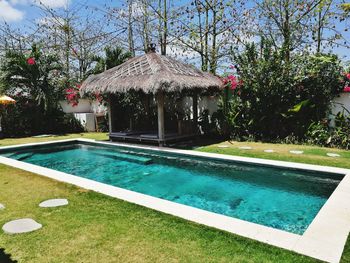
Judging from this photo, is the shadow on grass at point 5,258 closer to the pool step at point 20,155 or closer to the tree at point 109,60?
the pool step at point 20,155

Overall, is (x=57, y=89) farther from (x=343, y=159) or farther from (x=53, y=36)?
(x=343, y=159)

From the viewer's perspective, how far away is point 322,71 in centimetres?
1055

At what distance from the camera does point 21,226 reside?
399cm

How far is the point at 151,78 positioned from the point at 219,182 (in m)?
4.86

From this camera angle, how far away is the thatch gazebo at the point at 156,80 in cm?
1024

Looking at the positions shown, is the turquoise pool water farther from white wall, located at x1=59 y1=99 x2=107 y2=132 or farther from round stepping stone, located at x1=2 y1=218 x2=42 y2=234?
white wall, located at x1=59 y1=99 x2=107 y2=132

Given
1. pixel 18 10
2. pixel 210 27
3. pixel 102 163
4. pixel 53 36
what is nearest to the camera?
pixel 102 163

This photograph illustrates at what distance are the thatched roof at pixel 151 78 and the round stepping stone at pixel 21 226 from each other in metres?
A: 6.62

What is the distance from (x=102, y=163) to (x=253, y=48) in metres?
7.48

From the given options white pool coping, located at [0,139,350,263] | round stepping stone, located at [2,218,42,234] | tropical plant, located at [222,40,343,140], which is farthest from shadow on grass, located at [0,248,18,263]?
tropical plant, located at [222,40,343,140]

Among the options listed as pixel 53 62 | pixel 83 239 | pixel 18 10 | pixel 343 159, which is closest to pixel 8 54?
pixel 53 62

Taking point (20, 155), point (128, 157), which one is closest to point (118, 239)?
point (128, 157)

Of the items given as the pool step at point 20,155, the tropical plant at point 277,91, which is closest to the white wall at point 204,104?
the tropical plant at point 277,91

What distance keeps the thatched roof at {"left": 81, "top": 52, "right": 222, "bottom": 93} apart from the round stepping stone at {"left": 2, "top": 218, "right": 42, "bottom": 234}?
6.62m
